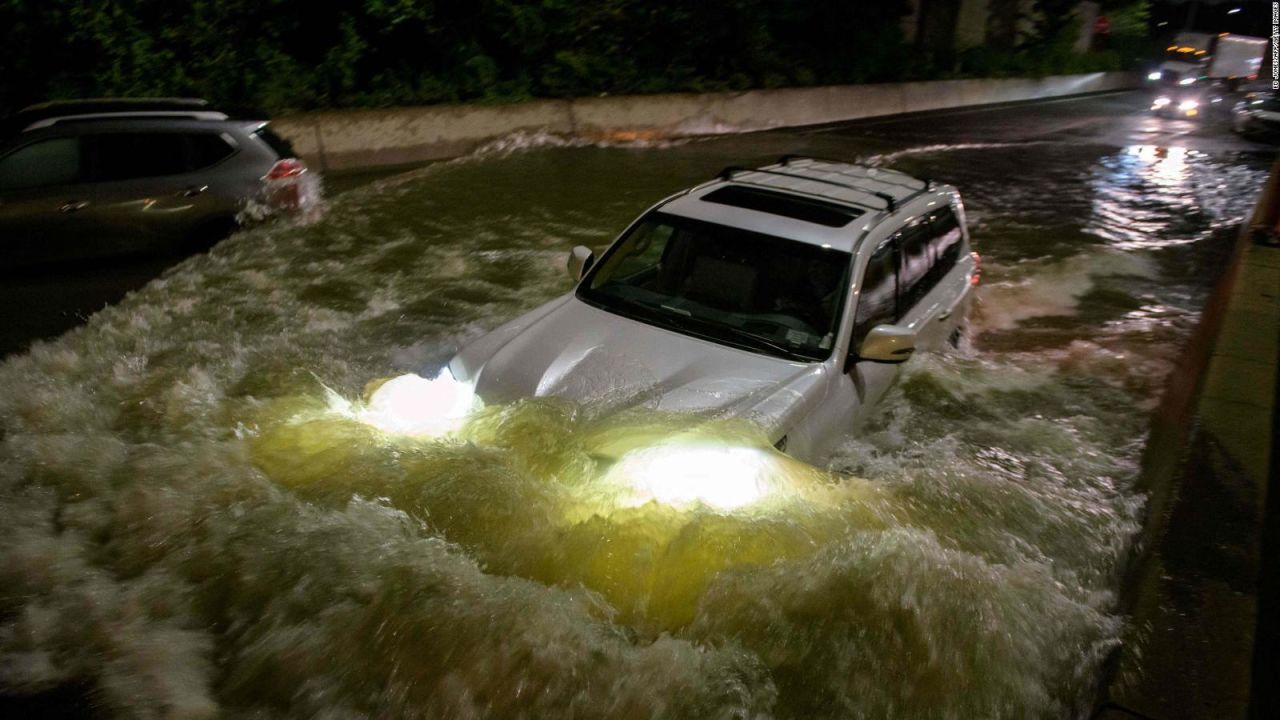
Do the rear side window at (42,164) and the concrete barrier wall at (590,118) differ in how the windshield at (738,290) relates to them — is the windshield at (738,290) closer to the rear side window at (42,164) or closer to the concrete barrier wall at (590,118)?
the rear side window at (42,164)

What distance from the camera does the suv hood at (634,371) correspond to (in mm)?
4523

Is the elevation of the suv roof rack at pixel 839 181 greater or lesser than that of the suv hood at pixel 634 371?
greater

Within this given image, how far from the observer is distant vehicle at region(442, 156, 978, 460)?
4.68 metres

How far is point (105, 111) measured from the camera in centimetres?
812

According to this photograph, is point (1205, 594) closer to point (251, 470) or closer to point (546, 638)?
point (546, 638)

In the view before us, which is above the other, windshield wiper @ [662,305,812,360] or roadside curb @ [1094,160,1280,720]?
windshield wiper @ [662,305,812,360]

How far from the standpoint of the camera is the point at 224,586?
13.6 ft

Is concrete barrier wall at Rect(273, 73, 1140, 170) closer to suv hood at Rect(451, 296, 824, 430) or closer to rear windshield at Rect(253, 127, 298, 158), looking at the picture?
rear windshield at Rect(253, 127, 298, 158)

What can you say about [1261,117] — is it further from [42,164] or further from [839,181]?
[42,164]

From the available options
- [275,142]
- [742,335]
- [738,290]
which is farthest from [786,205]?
[275,142]

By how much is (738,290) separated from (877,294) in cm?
82

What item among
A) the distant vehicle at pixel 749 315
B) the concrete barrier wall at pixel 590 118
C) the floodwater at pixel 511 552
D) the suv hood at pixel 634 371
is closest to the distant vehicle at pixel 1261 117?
the concrete barrier wall at pixel 590 118

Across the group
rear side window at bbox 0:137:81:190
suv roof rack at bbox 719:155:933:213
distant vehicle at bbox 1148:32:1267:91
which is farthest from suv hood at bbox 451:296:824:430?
distant vehicle at bbox 1148:32:1267:91

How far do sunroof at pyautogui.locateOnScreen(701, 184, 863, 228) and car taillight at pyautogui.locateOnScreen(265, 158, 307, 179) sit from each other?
4807 millimetres
